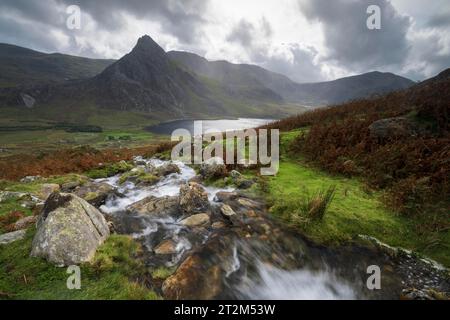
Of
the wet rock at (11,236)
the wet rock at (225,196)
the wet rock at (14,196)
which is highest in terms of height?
the wet rock at (225,196)

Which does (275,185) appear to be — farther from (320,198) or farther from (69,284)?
(69,284)

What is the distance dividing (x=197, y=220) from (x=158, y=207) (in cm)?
201

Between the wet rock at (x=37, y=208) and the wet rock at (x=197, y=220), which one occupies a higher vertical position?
the wet rock at (x=37, y=208)

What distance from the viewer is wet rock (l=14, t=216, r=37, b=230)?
8.33 m

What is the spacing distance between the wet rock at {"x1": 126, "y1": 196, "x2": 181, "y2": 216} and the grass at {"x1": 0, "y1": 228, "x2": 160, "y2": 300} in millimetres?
2724

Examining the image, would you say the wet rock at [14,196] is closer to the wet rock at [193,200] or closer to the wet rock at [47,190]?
the wet rock at [47,190]

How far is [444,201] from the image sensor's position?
8820mm

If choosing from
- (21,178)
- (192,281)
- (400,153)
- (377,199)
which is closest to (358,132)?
(400,153)

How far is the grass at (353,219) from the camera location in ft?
24.6

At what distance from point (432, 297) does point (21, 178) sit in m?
20.2

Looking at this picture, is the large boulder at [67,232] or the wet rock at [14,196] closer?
the large boulder at [67,232]

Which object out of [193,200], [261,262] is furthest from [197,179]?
[261,262]

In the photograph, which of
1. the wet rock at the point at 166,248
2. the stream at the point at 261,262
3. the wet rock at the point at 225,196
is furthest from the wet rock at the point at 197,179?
the wet rock at the point at 166,248

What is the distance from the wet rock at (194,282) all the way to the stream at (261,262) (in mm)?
22
